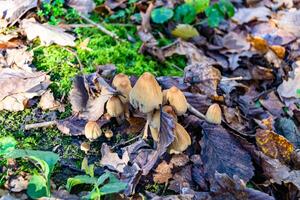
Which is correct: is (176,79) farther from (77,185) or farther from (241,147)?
(77,185)

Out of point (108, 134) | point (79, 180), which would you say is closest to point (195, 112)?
point (108, 134)

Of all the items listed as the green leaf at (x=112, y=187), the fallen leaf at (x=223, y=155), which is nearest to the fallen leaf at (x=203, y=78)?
the fallen leaf at (x=223, y=155)

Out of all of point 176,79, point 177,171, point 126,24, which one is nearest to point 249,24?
point 126,24

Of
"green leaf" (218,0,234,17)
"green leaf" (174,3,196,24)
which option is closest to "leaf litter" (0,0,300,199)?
"green leaf" (174,3,196,24)

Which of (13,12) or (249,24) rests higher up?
(13,12)

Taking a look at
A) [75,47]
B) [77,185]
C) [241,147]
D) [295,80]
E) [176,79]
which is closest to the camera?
[77,185]

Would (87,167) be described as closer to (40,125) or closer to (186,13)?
(40,125)
